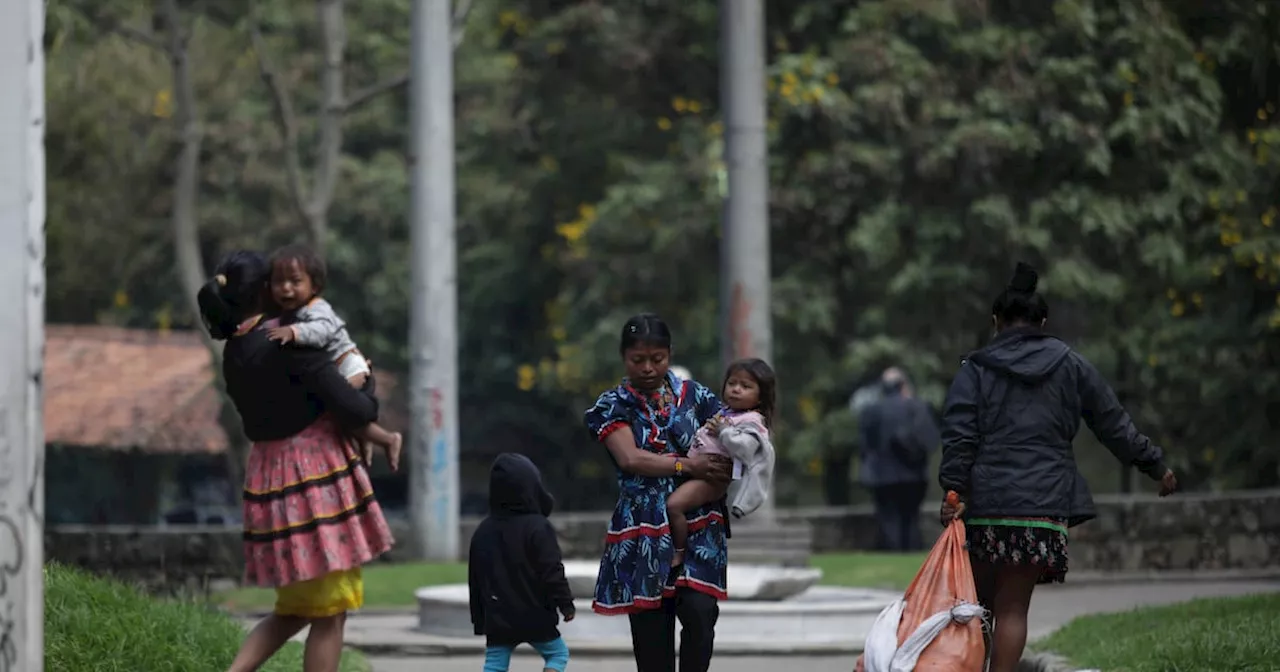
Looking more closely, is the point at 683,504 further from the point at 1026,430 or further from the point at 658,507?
the point at 1026,430

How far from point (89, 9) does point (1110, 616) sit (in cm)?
1980

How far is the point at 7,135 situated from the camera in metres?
6.89

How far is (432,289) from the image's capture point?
21.9m

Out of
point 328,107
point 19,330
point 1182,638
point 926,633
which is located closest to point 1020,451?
point 926,633

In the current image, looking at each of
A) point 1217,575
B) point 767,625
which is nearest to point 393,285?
point 1217,575

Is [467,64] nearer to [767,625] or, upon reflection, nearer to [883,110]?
[883,110]

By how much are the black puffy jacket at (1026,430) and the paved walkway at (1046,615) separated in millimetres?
3646

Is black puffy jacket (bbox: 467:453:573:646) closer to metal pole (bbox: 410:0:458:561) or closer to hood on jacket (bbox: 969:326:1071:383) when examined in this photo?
hood on jacket (bbox: 969:326:1071:383)

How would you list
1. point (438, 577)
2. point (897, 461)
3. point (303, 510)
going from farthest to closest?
1. point (897, 461)
2. point (438, 577)
3. point (303, 510)

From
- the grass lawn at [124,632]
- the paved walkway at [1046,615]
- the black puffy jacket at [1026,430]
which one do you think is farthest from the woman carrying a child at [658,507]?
the paved walkway at [1046,615]

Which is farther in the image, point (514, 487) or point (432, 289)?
point (432, 289)

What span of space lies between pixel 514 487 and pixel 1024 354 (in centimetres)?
198

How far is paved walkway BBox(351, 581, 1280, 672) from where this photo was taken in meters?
12.9

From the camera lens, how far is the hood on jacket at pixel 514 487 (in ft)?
30.0
